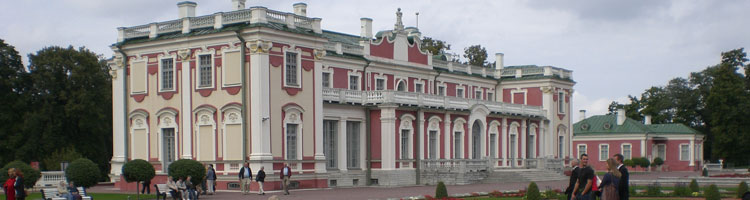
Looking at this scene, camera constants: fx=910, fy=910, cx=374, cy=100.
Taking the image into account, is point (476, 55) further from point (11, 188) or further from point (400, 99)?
point (11, 188)

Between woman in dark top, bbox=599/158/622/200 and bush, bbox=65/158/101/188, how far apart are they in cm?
1887

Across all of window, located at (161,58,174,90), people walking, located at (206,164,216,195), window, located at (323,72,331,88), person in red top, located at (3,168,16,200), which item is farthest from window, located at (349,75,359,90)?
person in red top, located at (3,168,16,200)

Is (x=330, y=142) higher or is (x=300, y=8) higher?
(x=300, y=8)

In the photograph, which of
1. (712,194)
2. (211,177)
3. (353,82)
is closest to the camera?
(712,194)

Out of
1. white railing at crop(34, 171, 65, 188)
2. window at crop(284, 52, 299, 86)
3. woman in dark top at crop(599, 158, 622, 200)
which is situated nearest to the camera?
woman in dark top at crop(599, 158, 622, 200)

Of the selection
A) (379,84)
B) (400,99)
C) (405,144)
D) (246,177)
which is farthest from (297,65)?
(379,84)

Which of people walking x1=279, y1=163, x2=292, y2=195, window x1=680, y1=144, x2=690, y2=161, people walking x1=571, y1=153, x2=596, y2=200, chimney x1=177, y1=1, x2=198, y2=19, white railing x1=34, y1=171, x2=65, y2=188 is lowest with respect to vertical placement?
window x1=680, y1=144, x2=690, y2=161

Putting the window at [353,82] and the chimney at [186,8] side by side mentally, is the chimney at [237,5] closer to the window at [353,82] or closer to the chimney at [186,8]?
the chimney at [186,8]

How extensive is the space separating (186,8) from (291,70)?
A: 19.3 feet

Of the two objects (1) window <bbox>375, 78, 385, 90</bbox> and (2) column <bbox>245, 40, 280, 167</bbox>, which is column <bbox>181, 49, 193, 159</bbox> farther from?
(1) window <bbox>375, 78, 385, 90</bbox>

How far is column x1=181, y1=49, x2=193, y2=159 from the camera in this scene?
126ft

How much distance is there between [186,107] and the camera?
38562 mm

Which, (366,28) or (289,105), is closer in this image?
(289,105)

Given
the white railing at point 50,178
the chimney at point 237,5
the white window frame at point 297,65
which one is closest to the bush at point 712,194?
the white window frame at point 297,65
